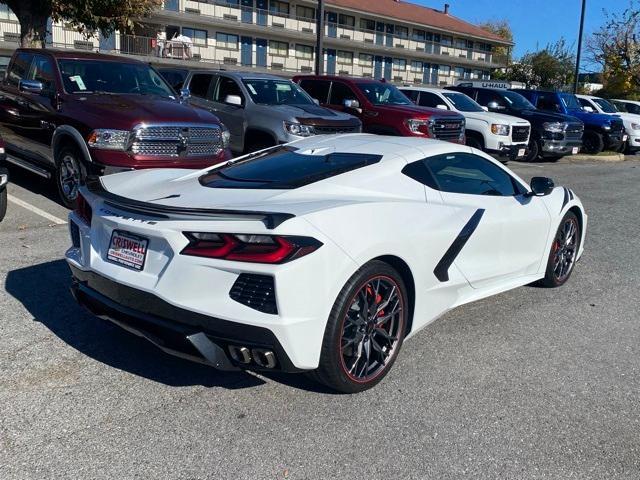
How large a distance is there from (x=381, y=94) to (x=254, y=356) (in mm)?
11296

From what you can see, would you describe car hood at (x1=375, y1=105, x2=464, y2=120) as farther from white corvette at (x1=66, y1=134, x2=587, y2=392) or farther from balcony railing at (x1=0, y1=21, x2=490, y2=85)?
balcony railing at (x1=0, y1=21, x2=490, y2=85)

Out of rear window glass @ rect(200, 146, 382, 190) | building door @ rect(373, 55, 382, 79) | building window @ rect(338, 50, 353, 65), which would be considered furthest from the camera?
building door @ rect(373, 55, 382, 79)

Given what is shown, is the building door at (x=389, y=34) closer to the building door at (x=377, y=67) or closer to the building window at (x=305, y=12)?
the building door at (x=377, y=67)

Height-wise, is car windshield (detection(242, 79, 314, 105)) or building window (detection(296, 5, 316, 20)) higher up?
building window (detection(296, 5, 316, 20))

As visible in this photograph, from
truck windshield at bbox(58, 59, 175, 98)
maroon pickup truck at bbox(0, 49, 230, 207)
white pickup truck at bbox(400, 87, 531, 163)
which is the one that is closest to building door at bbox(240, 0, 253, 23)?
white pickup truck at bbox(400, 87, 531, 163)

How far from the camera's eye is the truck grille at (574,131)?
17.3 metres

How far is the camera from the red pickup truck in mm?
12711

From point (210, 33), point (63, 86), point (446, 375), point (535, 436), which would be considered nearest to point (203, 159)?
point (63, 86)

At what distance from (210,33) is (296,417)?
3946 centimetres

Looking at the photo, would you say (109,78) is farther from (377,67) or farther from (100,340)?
(377,67)

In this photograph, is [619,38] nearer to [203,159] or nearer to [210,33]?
[210,33]

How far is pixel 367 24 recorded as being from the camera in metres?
49.8

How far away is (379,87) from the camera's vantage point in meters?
14.0

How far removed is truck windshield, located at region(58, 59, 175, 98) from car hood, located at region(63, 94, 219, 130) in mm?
297
